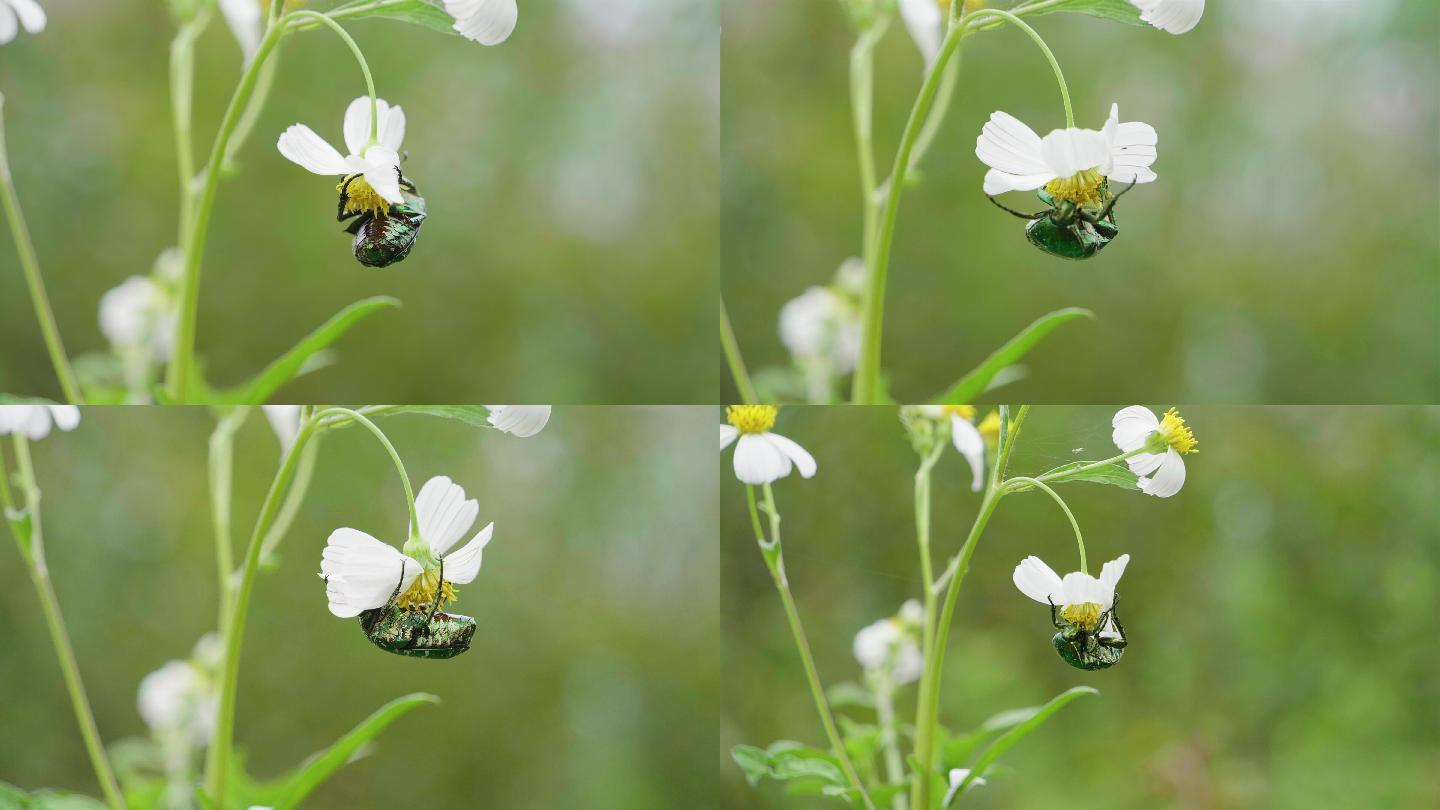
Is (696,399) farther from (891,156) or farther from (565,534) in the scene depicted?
(891,156)

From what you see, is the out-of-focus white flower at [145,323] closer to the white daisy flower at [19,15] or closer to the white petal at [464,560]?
the white daisy flower at [19,15]

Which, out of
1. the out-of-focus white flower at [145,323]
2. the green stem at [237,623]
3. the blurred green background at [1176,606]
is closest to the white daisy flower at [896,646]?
the blurred green background at [1176,606]

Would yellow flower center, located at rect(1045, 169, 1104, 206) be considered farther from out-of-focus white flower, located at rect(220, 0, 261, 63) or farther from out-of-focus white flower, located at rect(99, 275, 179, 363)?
out-of-focus white flower, located at rect(99, 275, 179, 363)

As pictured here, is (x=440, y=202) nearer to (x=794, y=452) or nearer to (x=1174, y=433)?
(x=794, y=452)

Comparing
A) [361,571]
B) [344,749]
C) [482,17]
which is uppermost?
[482,17]

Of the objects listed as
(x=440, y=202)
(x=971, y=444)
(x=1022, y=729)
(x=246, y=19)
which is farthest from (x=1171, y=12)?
(x=440, y=202)

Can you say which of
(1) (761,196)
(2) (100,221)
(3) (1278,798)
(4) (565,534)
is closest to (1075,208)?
(1) (761,196)
